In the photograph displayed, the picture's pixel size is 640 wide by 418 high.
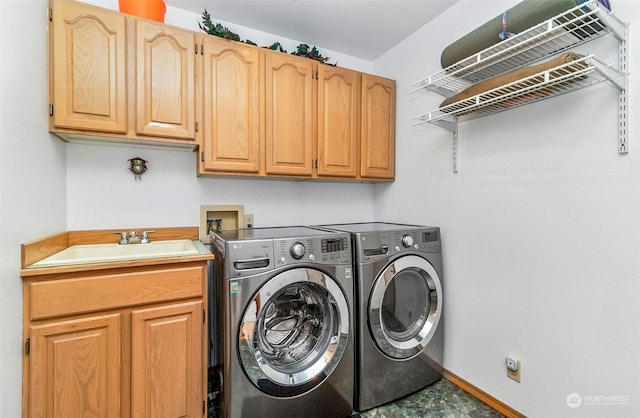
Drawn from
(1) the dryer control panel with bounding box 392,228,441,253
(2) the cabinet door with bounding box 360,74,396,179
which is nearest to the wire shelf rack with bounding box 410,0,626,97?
(2) the cabinet door with bounding box 360,74,396,179

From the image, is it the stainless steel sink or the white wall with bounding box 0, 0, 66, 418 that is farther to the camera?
the stainless steel sink

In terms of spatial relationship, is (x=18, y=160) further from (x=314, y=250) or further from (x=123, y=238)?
(x=314, y=250)

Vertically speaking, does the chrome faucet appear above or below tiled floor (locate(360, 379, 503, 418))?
above

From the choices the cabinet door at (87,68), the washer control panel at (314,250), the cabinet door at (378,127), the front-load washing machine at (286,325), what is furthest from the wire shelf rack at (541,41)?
the cabinet door at (87,68)

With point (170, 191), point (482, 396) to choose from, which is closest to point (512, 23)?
point (482, 396)

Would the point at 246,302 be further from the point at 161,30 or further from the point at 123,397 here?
the point at 161,30

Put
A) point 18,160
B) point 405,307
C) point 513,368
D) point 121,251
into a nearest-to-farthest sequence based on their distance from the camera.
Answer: point 18,160, point 513,368, point 121,251, point 405,307

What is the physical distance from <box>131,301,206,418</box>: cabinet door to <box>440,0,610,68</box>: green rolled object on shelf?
198 cm

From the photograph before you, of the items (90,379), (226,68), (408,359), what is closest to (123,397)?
(90,379)

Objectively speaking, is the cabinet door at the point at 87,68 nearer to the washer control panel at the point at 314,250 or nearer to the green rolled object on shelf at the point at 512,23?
the washer control panel at the point at 314,250

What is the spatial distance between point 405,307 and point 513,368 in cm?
64

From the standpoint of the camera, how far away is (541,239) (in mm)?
1471

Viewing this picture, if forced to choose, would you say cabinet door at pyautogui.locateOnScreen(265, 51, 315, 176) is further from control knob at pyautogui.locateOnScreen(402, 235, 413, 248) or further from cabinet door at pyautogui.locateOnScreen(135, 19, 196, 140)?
control knob at pyautogui.locateOnScreen(402, 235, 413, 248)

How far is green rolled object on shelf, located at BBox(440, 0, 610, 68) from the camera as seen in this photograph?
3.94 feet
